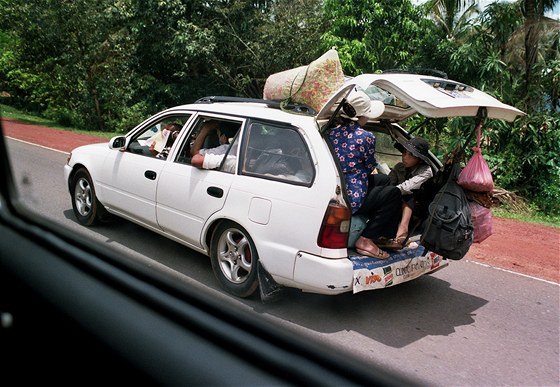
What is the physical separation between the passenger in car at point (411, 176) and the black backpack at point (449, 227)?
0.36 metres

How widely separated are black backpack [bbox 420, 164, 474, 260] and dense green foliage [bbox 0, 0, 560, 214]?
6.67m

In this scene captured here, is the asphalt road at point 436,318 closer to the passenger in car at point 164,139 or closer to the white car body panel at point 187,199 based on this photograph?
the white car body panel at point 187,199

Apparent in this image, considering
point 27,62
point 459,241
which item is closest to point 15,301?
point 459,241

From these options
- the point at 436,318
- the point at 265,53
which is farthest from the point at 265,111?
the point at 265,53

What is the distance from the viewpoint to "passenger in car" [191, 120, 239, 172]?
4.75 m

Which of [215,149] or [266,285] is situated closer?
[266,285]

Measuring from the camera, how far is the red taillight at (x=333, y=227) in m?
3.96

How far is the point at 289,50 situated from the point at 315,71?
13.2m

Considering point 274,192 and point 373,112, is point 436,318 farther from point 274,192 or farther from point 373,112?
point 373,112

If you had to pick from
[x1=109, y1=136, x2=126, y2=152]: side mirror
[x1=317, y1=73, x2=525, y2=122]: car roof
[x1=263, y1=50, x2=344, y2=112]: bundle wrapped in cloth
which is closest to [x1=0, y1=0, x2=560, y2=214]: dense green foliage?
[x1=109, y1=136, x2=126, y2=152]: side mirror

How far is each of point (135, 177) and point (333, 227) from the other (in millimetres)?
2566

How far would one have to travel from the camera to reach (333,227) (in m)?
3.97

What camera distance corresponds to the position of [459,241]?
415cm

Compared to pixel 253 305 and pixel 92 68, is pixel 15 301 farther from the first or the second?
pixel 92 68
